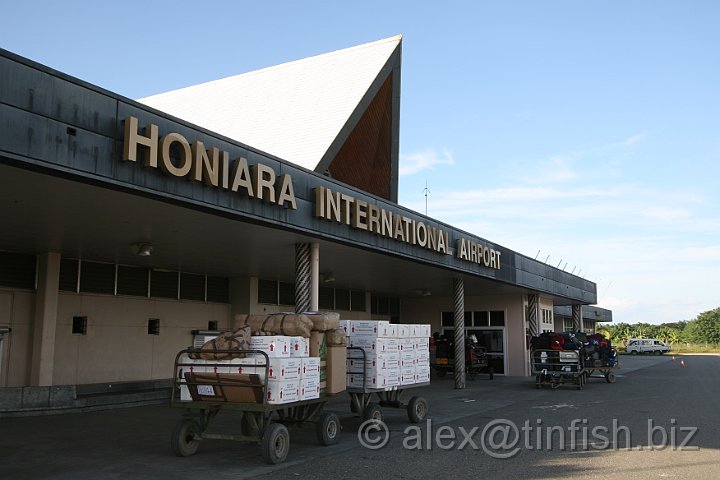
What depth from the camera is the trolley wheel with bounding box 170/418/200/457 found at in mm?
10219

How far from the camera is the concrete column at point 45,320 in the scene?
1639cm

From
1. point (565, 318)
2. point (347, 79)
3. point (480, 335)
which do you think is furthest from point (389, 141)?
point (565, 318)

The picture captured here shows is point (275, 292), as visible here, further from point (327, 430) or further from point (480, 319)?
point (327, 430)

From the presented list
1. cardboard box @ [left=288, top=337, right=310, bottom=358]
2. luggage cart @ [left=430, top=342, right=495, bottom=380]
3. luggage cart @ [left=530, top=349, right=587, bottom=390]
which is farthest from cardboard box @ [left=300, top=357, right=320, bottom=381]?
luggage cart @ [left=430, top=342, right=495, bottom=380]

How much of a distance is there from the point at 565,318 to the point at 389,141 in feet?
97.5

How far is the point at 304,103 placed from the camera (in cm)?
2931

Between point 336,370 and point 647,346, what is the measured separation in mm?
66101

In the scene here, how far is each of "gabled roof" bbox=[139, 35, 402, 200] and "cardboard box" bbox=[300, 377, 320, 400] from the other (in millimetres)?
15121

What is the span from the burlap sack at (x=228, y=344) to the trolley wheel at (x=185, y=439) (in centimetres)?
122

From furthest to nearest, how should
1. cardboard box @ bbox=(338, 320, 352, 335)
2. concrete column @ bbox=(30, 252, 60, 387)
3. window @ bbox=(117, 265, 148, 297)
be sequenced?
window @ bbox=(117, 265, 148, 297) → concrete column @ bbox=(30, 252, 60, 387) → cardboard box @ bbox=(338, 320, 352, 335)

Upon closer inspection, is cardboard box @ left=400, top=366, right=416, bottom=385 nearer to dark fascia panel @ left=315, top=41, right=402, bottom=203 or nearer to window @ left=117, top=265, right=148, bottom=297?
window @ left=117, top=265, right=148, bottom=297

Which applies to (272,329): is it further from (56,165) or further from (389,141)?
(389,141)

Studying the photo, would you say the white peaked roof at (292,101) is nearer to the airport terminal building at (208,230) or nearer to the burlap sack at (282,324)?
the airport terminal building at (208,230)

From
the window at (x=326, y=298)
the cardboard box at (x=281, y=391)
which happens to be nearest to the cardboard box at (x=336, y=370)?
the cardboard box at (x=281, y=391)
